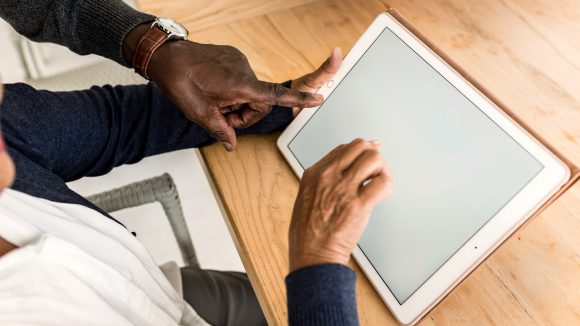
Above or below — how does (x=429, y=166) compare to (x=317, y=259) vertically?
above

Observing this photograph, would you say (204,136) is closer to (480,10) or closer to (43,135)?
(43,135)

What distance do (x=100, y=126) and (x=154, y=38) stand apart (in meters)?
0.15

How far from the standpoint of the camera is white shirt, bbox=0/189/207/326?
593 millimetres

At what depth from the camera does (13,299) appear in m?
0.59

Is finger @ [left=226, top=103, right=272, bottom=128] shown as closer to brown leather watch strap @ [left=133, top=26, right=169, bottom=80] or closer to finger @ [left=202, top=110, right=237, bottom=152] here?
finger @ [left=202, top=110, right=237, bottom=152]

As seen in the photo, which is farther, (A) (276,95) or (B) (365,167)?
(A) (276,95)

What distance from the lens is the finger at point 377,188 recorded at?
1.78ft

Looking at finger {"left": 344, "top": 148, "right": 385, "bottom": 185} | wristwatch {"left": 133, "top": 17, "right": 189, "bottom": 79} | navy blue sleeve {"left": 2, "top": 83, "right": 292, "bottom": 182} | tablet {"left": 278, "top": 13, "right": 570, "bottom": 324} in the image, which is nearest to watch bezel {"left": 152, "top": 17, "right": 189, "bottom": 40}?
wristwatch {"left": 133, "top": 17, "right": 189, "bottom": 79}

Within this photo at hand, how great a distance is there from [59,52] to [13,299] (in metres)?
1.30

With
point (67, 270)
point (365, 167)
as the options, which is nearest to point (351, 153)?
point (365, 167)

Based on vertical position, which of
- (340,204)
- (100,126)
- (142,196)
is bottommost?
(142,196)

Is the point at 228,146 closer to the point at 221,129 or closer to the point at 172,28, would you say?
the point at 221,129

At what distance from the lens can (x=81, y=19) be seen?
78 centimetres

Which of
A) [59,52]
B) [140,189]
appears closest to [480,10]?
[140,189]
